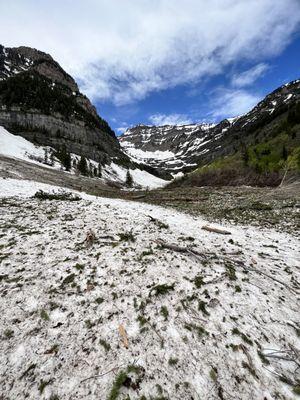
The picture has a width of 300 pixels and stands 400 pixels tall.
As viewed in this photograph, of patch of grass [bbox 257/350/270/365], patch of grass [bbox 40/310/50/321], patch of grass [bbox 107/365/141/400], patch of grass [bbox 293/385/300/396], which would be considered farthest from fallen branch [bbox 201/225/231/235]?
patch of grass [bbox 40/310/50/321]

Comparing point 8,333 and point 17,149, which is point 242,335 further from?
point 17,149

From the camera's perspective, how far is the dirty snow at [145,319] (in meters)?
4.10

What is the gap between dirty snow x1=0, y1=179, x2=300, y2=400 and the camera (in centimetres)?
410

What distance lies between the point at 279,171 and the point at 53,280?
1945 inches

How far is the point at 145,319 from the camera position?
5512 millimetres

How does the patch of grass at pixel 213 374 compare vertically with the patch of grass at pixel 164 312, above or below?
below

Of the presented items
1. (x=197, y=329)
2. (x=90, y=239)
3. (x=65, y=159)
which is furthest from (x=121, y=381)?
(x=65, y=159)

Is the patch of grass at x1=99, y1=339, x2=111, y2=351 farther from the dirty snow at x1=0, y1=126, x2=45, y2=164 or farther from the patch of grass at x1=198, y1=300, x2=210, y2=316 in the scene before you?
the dirty snow at x1=0, y1=126, x2=45, y2=164

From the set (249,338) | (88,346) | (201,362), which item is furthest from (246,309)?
(88,346)

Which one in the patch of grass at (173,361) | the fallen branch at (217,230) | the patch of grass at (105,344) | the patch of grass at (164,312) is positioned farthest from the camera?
the fallen branch at (217,230)

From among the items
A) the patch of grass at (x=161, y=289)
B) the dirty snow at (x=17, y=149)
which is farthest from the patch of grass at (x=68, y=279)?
the dirty snow at (x=17, y=149)

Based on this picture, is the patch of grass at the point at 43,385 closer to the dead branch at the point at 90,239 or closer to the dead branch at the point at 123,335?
the dead branch at the point at 123,335

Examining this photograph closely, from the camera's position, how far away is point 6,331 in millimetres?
5082

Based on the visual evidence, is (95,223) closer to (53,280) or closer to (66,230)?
(66,230)
